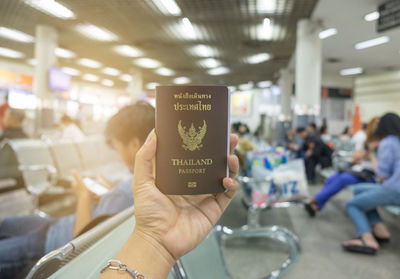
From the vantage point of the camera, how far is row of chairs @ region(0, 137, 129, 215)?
289 centimetres

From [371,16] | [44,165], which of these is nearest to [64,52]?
[44,165]

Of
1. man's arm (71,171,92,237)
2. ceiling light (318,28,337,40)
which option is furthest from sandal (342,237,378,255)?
ceiling light (318,28,337,40)

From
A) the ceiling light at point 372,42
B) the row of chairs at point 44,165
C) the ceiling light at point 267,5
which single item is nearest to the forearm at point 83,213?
the row of chairs at point 44,165

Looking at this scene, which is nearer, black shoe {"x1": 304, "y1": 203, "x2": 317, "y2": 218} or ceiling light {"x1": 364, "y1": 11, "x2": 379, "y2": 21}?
black shoe {"x1": 304, "y1": 203, "x2": 317, "y2": 218}

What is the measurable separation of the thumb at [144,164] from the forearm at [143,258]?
0.37ft

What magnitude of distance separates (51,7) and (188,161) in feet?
1.79

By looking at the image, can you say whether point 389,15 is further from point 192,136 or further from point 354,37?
point 192,136

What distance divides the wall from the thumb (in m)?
11.4

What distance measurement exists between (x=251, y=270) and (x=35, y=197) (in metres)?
2.17

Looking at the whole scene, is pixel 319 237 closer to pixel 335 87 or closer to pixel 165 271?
pixel 165 271

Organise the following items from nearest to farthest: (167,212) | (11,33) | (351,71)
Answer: (167,212)
(11,33)
(351,71)

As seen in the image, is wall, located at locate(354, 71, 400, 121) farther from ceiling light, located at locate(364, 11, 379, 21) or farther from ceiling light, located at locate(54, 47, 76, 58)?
ceiling light, located at locate(54, 47, 76, 58)

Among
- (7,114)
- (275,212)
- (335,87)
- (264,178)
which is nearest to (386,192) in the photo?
(264,178)

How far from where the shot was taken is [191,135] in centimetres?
53
